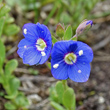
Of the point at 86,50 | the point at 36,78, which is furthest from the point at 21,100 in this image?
the point at 86,50

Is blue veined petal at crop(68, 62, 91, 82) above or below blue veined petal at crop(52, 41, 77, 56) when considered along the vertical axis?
below

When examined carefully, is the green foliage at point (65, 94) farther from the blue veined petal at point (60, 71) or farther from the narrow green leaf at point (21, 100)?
the narrow green leaf at point (21, 100)

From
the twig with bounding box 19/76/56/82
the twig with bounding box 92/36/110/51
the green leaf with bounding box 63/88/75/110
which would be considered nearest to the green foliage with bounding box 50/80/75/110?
the green leaf with bounding box 63/88/75/110

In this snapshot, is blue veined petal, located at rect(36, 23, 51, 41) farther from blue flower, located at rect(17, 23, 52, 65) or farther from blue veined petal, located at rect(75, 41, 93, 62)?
blue veined petal, located at rect(75, 41, 93, 62)

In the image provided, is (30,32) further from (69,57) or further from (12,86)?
(12,86)

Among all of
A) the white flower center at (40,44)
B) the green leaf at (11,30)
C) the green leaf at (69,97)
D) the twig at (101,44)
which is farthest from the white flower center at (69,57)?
the twig at (101,44)

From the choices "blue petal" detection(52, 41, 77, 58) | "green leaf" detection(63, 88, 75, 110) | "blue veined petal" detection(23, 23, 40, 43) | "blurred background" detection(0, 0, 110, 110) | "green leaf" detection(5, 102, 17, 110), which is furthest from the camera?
"blurred background" detection(0, 0, 110, 110)

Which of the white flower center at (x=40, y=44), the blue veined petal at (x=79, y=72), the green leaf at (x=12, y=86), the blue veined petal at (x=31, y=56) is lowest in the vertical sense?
the green leaf at (x=12, y=86)
